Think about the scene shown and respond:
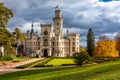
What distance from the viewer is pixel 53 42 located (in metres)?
118

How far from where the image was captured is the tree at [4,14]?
23594 mm

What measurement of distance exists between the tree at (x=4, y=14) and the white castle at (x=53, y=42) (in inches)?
3536

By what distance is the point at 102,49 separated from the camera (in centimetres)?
7719

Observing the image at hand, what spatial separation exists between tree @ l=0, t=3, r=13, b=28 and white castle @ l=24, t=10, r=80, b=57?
295ft

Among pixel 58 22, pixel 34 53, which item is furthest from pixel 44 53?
pixel 58 22

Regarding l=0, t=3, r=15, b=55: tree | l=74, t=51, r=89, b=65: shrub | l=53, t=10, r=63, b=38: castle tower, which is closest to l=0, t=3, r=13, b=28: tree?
l=0, t=3, r=15, b=55: tree

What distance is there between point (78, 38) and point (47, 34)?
15.0 m

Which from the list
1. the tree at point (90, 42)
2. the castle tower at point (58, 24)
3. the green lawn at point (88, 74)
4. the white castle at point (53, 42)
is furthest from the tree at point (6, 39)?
the castle tower at point (58, 24)

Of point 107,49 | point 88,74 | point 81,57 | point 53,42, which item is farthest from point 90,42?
point 88,74

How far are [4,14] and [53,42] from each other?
9374 cm

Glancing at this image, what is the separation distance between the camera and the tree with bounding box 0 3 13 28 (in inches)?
929

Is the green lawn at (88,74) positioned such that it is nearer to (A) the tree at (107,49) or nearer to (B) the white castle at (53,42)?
(A) the tree at (107,49)

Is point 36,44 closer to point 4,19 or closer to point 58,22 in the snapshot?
point 58,22

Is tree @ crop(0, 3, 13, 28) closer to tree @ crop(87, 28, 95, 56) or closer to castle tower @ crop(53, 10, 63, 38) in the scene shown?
tree @ crop(87, 28, 95, 56)
